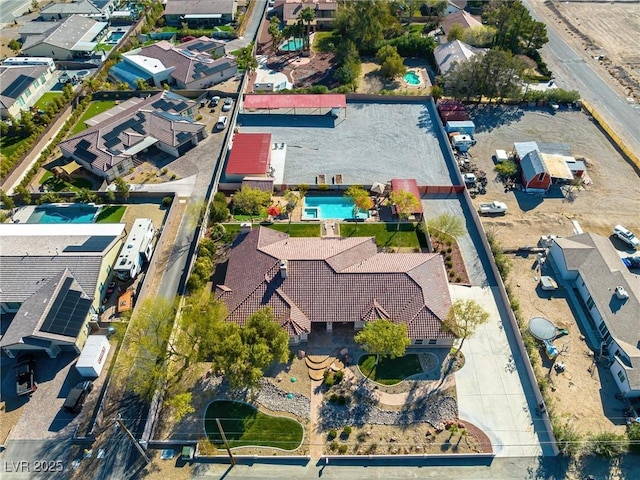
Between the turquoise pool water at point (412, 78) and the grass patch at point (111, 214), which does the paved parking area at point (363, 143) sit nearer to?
the turquoise pool water at point (412, 78)

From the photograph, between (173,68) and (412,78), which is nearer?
(173,68)

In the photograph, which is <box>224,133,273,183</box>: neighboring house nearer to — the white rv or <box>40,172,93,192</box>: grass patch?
the white rv

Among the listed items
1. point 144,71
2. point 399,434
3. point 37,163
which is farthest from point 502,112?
point 37,163

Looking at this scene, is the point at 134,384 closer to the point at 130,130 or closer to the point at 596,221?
the point at 130,130

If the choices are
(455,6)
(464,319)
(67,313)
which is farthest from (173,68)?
(464,319)

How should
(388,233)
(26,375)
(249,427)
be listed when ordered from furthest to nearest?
1. (388,233)
2. (26,375)
3. (249,427)

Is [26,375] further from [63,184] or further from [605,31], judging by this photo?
[605,31]
